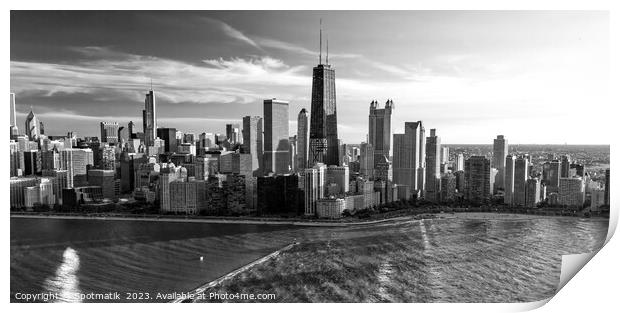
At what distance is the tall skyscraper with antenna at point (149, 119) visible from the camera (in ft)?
12.9

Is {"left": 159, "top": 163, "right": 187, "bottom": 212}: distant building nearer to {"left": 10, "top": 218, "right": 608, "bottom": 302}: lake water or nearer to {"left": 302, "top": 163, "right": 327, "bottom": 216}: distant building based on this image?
{"left": 10, "top": 218, "right": 608, "bottom": 302}: lake water

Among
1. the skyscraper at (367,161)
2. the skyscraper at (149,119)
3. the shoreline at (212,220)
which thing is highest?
the skyscraper at (149,119)

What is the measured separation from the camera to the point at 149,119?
415cm

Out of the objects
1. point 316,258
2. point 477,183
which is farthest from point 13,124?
point 477,183

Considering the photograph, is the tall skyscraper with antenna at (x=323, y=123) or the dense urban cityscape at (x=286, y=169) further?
the tall skyscraper with antenna at (x=323, y=123)

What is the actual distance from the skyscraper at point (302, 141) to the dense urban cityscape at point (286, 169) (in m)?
0.02

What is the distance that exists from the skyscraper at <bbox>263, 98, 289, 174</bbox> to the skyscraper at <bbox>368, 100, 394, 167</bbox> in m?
0.79

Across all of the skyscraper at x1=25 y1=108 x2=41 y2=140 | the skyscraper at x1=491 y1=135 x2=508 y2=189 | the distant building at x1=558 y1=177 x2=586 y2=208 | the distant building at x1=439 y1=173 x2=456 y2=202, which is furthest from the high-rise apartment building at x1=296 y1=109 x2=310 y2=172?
the distant building at x1=558 y1=177 x2=586 y2=208

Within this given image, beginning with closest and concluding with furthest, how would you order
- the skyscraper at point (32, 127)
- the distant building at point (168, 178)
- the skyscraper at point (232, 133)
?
the skyscraper at point (32, 127) < the skyscraper at point (232, 133) < the distant building at point (168, 178)

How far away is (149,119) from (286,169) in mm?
1643

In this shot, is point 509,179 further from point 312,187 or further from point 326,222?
point 312,187

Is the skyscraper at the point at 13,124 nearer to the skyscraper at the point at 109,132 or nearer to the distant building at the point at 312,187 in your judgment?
the skyscraper at the point at 109,132

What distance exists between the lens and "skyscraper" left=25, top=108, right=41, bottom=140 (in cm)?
370

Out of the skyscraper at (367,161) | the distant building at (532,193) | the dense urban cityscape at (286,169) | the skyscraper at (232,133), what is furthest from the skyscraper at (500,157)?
the skyscraper at (232,133)
